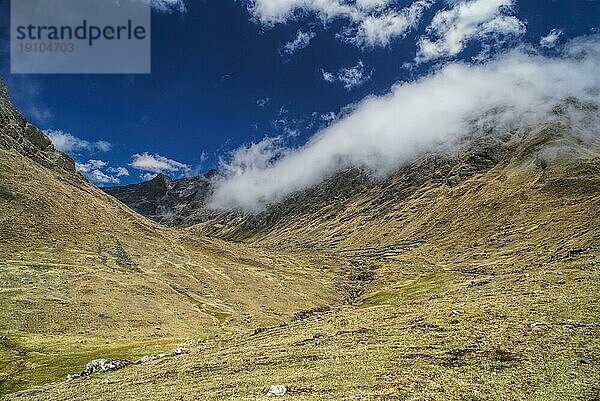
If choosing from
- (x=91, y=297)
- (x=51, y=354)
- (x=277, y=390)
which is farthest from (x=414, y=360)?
(x=91, y=297)

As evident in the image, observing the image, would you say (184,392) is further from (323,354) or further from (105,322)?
(105,322)

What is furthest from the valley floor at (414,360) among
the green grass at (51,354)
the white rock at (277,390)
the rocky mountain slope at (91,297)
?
the rocky mountain slope at (91,297)

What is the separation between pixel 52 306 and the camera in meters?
109

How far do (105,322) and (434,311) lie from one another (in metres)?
79.4

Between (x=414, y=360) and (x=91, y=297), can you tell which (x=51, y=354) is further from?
(x=414, y=360)

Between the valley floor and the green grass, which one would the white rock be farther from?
the green grass

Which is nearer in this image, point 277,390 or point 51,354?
point 277,390

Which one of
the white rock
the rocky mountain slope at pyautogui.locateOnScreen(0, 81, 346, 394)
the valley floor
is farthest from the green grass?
the white rock

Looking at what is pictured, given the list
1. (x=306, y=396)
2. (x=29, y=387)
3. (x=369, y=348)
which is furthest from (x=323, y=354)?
(x=29, y=387)

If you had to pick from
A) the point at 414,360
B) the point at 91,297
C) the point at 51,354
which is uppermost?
the point at 91,297

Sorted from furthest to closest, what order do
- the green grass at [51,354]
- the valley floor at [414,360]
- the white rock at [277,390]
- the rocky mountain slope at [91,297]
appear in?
the rocky mountain slope at [91,297]
the green grass at [51,354]
the valley floor at [414,360]
the white rock at [277,390]

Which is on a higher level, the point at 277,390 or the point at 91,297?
the point at 91,297

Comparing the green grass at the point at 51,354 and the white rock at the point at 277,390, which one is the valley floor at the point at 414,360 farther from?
the green grass at the point at 51,354

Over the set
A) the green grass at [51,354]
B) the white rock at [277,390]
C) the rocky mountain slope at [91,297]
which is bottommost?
the white rock at [277,390]
